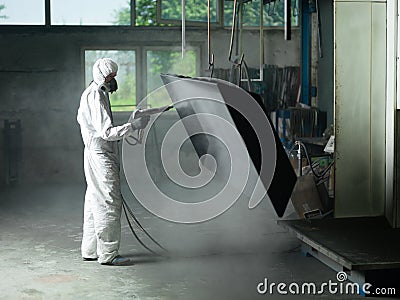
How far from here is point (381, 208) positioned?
17.0 feet

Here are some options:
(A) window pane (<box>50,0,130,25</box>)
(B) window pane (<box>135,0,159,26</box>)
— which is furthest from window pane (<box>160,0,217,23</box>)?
(A) window pane (<box>50,0,130,25</box>)

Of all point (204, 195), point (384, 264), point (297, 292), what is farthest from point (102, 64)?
point (204, 195)

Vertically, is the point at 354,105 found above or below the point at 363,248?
above

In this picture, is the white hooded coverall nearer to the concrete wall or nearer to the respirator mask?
the respirator mask

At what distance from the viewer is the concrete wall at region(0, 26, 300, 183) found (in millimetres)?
9344

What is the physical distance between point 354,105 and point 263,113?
1103mm

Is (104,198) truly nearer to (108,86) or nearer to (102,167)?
(102,167)

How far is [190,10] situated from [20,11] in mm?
2350

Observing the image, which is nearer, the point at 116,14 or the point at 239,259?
the point at 239,259

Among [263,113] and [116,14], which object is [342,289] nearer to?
[263,113]

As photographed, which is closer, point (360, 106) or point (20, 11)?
point (360, 106)

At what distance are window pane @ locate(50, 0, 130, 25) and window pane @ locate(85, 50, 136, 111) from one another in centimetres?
43

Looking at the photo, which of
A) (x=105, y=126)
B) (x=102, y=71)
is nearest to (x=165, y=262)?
(x=105, y=126)

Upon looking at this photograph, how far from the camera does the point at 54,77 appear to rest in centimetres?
945
